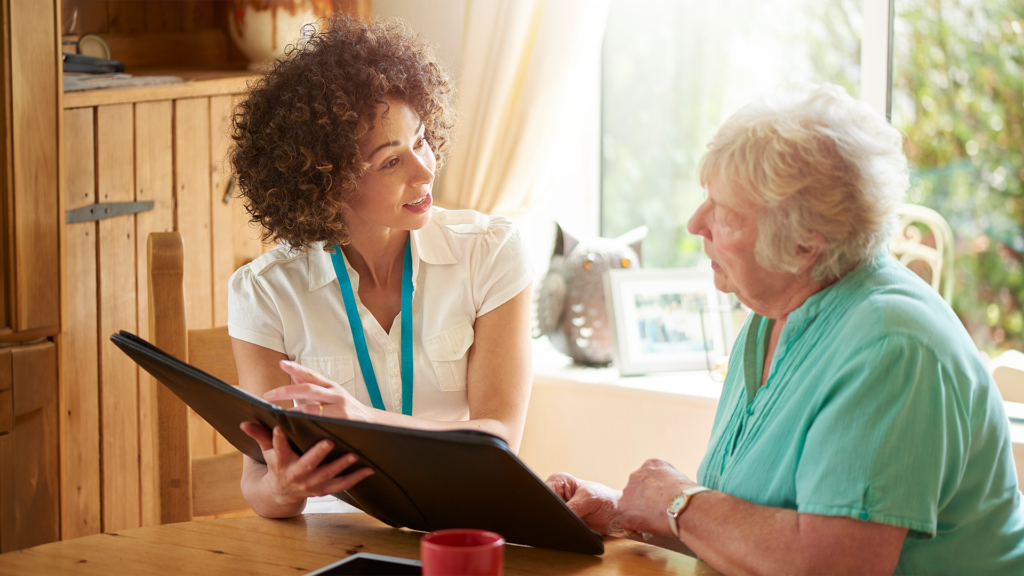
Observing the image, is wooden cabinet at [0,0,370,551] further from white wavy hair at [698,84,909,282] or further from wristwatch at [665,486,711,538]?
white wavy hair at [698,84,909,282]

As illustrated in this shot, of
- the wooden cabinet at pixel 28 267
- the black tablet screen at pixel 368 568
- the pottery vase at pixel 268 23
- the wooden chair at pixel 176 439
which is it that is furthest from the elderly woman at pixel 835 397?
the pottery vase at pixel 268 23

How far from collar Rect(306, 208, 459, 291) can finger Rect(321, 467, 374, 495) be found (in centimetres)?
57

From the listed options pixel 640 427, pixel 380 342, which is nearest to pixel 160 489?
pixel 380 342

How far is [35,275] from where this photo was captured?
1730 millimetres

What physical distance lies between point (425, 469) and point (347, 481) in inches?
6.4

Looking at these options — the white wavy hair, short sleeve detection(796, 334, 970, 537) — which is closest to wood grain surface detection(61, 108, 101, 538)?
the white wavy hair

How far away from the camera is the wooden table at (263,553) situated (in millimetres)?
998

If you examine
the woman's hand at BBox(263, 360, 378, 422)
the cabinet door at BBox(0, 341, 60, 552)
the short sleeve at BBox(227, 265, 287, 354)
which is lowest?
the cabinet door at BBox(0, 341, 60, 552)

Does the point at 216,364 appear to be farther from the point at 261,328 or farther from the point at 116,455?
the point at 116,455

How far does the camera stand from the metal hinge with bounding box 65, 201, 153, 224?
191cm

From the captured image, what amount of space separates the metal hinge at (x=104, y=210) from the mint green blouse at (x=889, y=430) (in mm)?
1524

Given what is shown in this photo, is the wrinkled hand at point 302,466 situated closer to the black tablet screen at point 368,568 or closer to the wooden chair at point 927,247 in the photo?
the black tablet screen at point 368,568

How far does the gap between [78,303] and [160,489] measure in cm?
66

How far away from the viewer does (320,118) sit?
4.83ft
